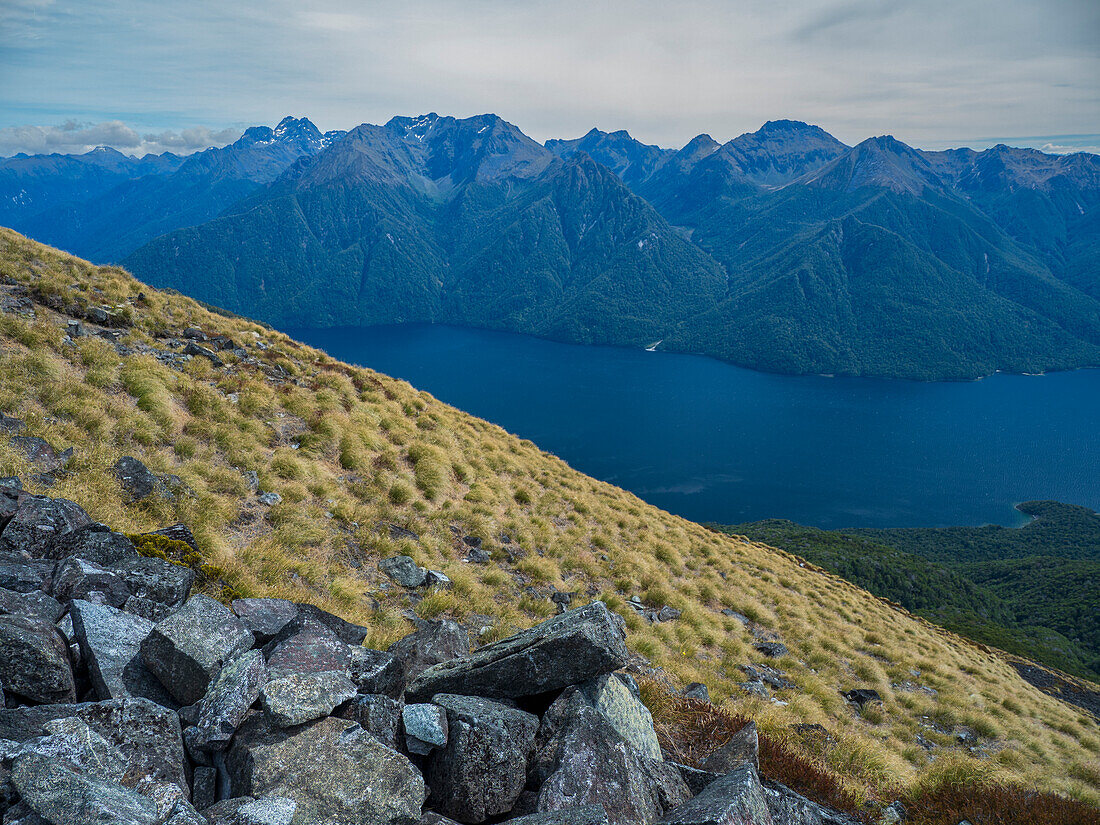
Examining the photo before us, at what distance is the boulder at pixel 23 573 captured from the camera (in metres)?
5.97

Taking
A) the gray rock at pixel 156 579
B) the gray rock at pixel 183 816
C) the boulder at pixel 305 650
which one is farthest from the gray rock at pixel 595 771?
the gray rock at pixel 156 579

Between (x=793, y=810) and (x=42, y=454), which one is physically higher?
(x=42, y=454)

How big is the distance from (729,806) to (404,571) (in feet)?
30.6

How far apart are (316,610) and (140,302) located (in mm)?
18689

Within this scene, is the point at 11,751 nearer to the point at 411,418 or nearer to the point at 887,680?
the point at 411,418

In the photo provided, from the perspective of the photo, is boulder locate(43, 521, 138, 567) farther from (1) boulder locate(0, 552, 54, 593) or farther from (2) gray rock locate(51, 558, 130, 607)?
(2) gray rock locate(51, 558, 130, 607)

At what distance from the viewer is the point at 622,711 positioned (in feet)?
19.9

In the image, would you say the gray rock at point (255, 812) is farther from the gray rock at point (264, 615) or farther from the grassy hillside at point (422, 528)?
the grassy hillside at point (422, 528)

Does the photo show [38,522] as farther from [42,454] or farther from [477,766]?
[477,766]

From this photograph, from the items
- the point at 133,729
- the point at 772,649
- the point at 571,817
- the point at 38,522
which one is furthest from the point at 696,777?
the point at 772,649

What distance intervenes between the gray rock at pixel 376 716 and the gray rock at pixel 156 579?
334 cm

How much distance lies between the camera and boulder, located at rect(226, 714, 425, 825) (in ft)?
13.9

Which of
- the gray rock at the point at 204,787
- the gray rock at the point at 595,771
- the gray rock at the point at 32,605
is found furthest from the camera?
the gray rock at the point at 32,605

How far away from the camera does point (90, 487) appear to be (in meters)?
9.46
